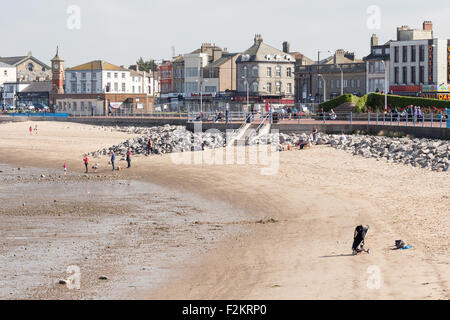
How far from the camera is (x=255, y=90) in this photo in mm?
104562

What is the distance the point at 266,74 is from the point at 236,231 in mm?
84874

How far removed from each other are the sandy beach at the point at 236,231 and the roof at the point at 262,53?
67114 millimetres

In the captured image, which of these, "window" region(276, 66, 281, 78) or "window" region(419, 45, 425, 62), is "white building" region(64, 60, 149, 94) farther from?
"window" region(419, 45, 425, 62)

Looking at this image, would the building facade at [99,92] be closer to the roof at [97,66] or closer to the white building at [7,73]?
the roof at [97,66]

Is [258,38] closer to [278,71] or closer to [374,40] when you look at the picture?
[278,71]

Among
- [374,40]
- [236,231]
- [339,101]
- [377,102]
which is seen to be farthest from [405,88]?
[236,231]

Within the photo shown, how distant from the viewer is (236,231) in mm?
22031

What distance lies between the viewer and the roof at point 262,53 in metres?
105

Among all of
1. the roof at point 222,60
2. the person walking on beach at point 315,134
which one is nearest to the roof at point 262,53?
the roof at point 222,60

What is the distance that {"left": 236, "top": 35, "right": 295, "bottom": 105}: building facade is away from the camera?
104 meters

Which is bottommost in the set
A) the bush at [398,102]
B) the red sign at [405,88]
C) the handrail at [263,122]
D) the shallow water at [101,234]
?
the shallow water at [101,234]
